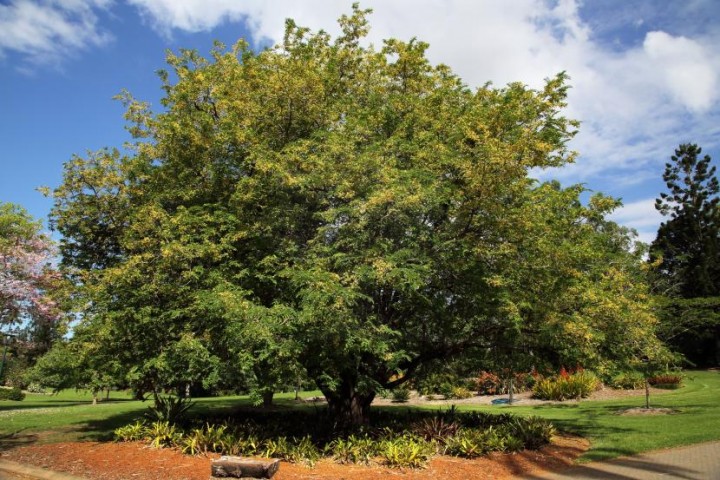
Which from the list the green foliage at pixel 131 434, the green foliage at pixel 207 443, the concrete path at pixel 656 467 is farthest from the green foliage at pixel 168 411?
the concrete path at pixel 656 467

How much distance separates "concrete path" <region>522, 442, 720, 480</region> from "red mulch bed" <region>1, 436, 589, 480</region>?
27.3 inches

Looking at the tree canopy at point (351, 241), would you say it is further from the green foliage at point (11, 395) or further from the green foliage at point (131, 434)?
the green foliage at point (11, 395)

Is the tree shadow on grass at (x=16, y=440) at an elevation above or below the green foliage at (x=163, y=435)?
below

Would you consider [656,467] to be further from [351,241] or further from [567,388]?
[567,388]

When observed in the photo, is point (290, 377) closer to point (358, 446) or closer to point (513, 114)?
point (358, 446)

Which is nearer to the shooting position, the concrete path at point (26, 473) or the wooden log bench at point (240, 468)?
the wooden log bench at point (240, 468)

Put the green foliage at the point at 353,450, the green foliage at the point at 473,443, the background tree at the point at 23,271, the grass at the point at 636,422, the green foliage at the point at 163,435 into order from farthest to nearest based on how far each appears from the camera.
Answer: the background tree at the point at 23,271
the green foliage at the point at 163,435
the grass at the point at 636,422
the green foliage at the point at 473,443
the green foliage at the point at 353,450

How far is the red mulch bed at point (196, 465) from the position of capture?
9508 mm

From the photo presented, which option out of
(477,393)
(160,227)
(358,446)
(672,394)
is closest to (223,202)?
(160,227)

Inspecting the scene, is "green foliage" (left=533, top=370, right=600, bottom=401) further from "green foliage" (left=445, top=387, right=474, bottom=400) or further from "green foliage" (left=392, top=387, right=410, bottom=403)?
"green foliage" (left=392, top=387, right=410, bottom=403)

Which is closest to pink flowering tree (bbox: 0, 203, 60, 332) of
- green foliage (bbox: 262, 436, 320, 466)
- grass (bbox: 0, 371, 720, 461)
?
grass (bbox: 0, 371, 720, 461)

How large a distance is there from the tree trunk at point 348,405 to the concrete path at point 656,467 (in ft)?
16.0

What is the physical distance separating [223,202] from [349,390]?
20.5 ft

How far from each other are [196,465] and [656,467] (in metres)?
9.26
